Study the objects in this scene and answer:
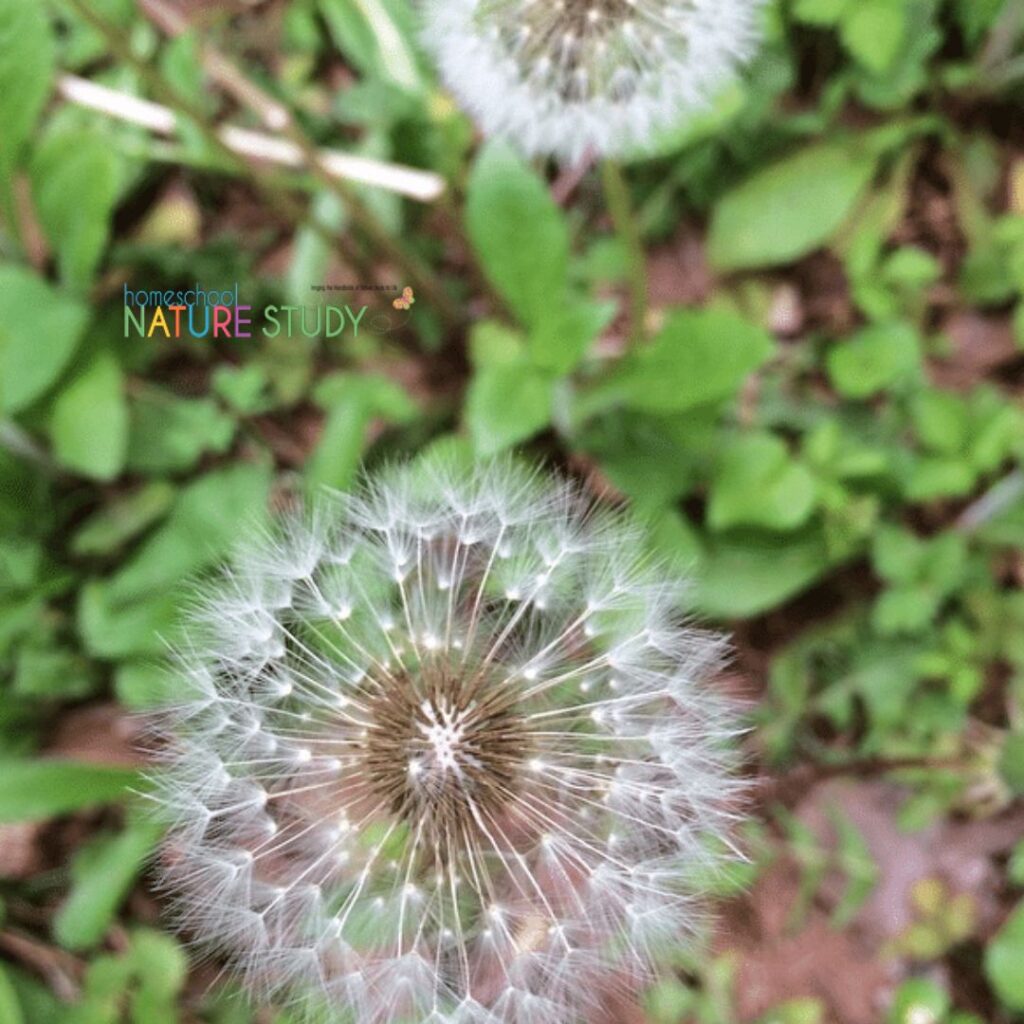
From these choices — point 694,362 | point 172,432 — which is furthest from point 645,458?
point 172,432

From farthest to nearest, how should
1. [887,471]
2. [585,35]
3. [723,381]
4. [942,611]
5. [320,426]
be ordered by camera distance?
[320,426] < [942,611] < [887,471] < [723,381] < [585,35]

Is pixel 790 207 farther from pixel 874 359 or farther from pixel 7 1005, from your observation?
pixel 7 1005

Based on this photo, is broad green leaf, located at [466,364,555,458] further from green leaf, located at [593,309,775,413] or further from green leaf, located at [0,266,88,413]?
green leaf, located at [0,266,88,413]

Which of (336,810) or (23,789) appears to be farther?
(23,789)

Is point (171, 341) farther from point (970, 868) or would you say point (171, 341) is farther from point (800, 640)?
point (970, 868)

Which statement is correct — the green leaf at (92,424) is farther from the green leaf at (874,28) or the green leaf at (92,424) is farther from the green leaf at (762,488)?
the green leaf at (874,28)

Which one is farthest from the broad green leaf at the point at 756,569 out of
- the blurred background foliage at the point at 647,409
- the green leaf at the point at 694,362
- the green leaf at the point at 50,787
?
the green leaf at the point at 50,787

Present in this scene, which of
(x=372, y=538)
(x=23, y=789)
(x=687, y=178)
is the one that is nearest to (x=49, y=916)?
(x=23, y=789)
